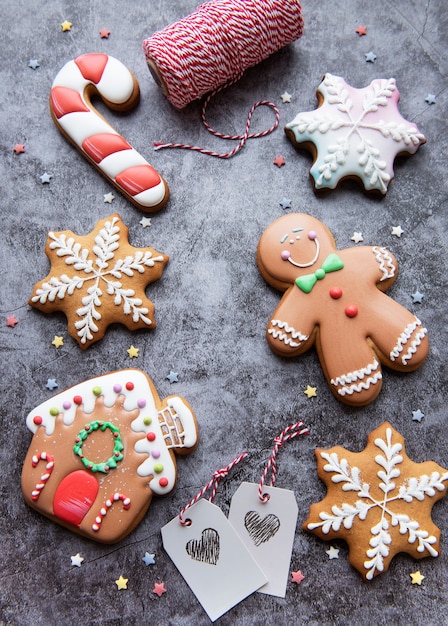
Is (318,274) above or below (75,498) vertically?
above

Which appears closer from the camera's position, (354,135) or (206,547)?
(206,547)

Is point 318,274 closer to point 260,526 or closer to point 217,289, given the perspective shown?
point 217,289

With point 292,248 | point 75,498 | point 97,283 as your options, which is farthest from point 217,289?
point 75,498

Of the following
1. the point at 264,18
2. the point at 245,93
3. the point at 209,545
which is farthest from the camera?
the point at 245,93

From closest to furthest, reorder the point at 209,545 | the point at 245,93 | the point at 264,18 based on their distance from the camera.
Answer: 1. the point at 209,545
2. the point at 264,18
3. the point at 245,93

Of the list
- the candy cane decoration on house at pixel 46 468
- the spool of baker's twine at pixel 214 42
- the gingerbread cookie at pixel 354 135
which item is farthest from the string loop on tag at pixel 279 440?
the spool of baker's twine at pixel 214 42

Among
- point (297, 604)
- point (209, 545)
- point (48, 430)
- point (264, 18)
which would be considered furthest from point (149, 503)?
point (264, 18)

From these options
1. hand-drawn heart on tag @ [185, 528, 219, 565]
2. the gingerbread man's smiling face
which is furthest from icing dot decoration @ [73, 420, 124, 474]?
the gingerbread man's smiling face

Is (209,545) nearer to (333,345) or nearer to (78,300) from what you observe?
(333,345)
